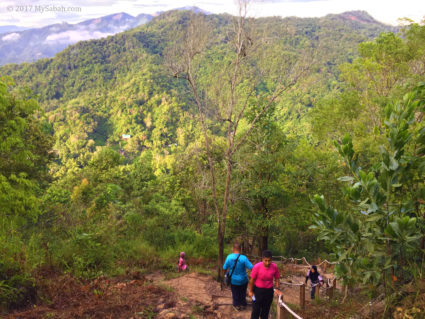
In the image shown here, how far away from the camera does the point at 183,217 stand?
15.2 m

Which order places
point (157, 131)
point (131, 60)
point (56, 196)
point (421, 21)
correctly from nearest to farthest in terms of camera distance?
point (56, 196), point (421, 21), point (157, 131), point (131, 60)

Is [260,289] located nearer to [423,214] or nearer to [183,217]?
[423,214]

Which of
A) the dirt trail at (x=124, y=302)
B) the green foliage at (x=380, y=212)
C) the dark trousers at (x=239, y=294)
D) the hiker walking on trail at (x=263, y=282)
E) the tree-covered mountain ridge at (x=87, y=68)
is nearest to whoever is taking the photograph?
the green foliage at (x=380, y=212)

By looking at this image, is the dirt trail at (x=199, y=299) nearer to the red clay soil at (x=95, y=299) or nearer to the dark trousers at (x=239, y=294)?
the dark trousers at (x=239, y=294)

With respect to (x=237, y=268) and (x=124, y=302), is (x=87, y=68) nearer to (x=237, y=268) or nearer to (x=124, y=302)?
(x=124, y=302)

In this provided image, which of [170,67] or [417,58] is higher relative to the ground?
[417,58]

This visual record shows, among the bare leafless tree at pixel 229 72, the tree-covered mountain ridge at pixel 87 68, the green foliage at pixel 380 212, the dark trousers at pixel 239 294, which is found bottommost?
the dark trousers at pixel 239 294

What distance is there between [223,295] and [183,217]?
8.82 meters

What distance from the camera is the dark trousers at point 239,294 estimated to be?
5.33 metres

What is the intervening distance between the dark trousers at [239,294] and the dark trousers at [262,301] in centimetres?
79

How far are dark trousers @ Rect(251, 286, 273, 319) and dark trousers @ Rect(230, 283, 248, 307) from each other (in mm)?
791

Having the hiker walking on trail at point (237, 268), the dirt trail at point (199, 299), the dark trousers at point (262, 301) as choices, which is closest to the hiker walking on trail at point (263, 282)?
the dark trousers at point (262, 301)

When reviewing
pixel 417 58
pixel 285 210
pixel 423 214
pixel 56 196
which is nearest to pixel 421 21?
pixel 417 58

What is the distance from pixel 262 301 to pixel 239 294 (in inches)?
40.7
